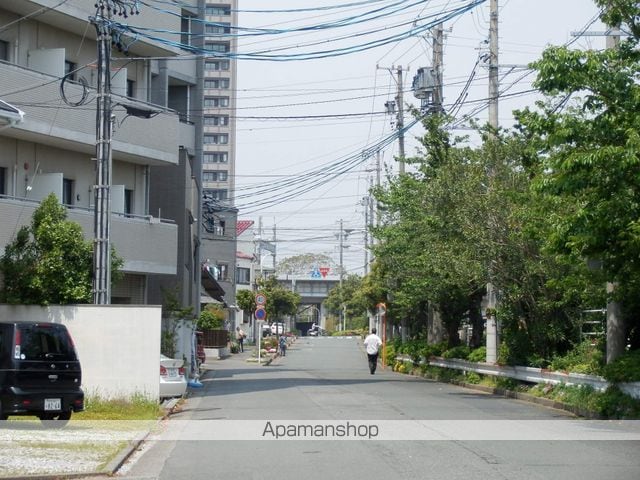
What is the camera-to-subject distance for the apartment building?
2573cm

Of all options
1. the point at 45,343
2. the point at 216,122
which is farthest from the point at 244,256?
the point at 45,343

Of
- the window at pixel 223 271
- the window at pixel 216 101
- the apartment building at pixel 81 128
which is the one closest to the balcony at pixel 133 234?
the apartment building at pixel 81 128

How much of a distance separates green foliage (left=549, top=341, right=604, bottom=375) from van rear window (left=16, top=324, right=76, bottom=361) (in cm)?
1125

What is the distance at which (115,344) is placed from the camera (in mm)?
20797

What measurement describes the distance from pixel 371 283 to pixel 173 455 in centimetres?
3932

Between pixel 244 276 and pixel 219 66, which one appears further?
pixel 219 66

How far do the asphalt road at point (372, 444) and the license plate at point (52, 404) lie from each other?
6.14 ft

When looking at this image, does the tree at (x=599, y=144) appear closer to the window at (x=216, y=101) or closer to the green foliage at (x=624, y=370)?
the green foliage at (x=624, y=370)

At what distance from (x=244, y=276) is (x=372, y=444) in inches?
3310

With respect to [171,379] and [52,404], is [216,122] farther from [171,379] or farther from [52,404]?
[52,404]

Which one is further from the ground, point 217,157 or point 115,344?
point 217,157

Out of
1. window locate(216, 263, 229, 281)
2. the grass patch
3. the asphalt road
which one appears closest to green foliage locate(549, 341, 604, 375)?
the asphalt road

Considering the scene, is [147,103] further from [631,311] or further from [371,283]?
[371,283]

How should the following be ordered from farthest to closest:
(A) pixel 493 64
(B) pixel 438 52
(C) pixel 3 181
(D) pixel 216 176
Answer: (D) pixel 216 176 → (B) pixel 438 52 → (A) pixel 493 64 → (C) pixel 3 181
